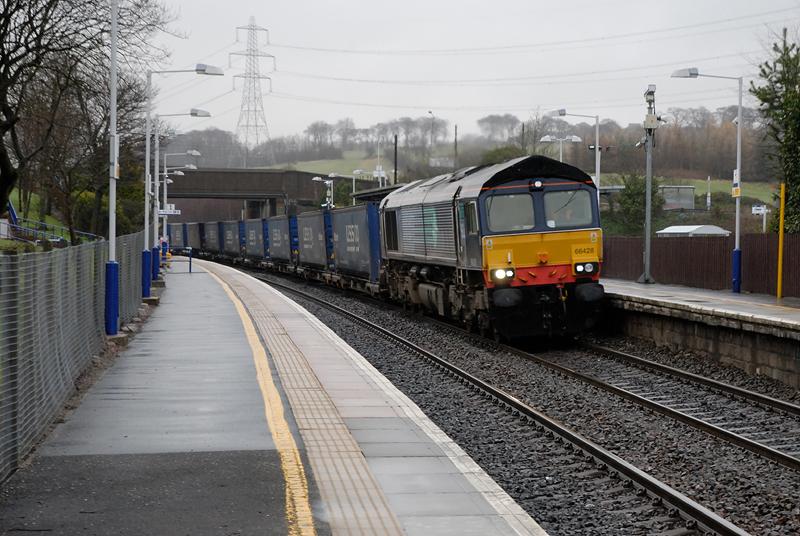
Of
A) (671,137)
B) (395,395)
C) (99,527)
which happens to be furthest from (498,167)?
(671,137)

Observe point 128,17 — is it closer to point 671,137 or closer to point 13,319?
point 13,319

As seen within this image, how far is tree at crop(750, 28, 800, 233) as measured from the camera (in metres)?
26.6

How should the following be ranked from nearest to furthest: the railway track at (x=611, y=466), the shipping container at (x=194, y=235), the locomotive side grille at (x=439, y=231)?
the railway track at (x=611, y=466), the locomotive side grille at (x=439, y=231), the shipping container at (x=194, y=235)

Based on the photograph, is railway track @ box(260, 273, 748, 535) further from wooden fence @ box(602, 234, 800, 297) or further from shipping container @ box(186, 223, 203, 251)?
shipping container @ box(186, 223, 203, 251)

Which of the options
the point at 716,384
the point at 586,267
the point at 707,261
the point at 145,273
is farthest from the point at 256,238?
the point at 716,384

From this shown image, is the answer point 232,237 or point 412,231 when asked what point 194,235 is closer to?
point 232,237

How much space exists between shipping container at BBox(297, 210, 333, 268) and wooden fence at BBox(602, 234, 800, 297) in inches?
437

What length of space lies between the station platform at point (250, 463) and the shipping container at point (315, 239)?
23.8m

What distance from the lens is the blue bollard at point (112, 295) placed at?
1736 cm

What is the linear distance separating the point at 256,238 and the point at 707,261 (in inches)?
1309

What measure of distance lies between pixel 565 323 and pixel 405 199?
7.85 meters

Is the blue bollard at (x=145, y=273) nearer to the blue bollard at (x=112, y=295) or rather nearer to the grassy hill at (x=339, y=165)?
the blue bollard at (x=112, y=295)

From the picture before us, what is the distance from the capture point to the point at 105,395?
39.0 ft

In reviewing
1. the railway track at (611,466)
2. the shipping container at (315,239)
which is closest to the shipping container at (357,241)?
the shipping container at (315,239)
